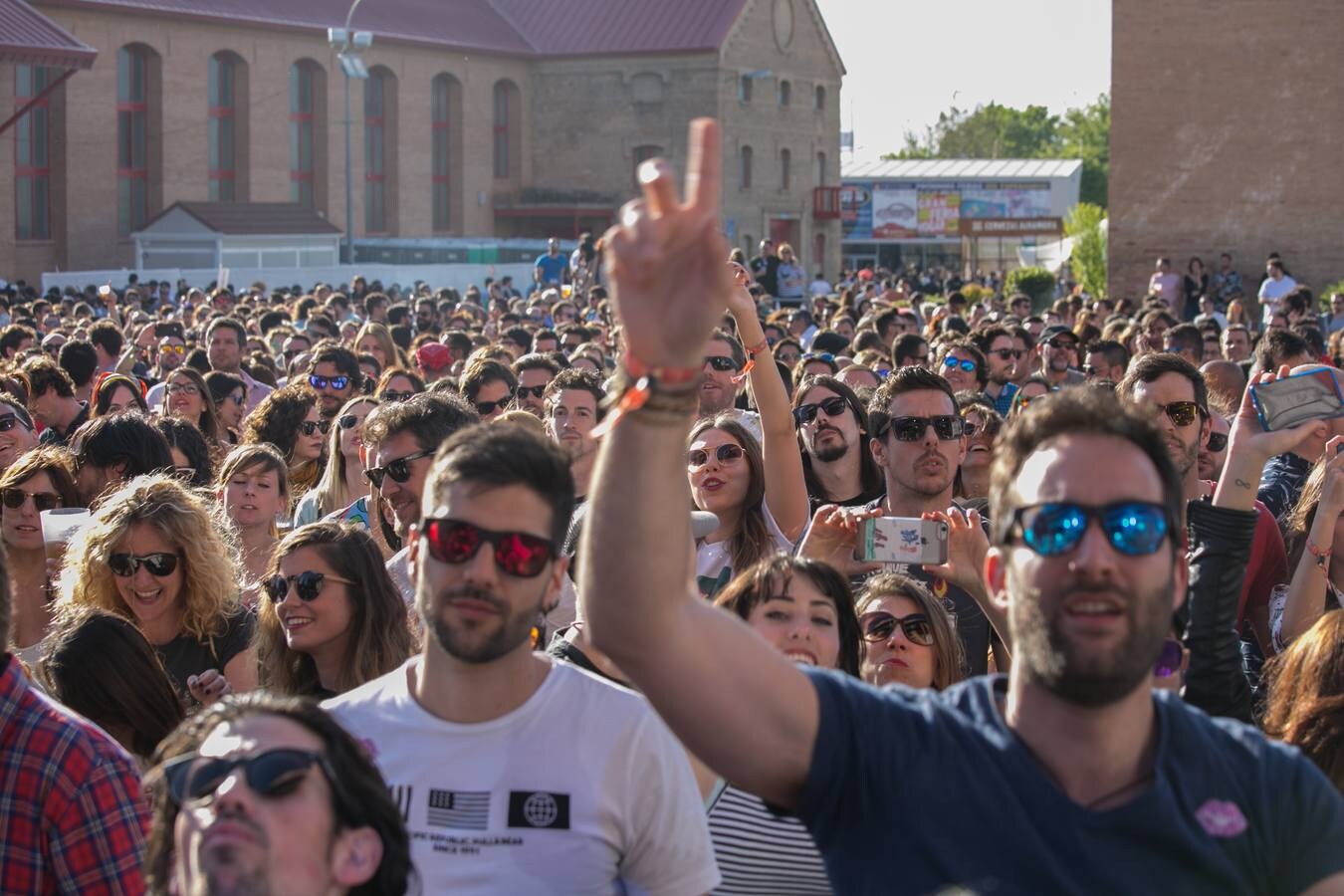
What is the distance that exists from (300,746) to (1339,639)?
2614 mm

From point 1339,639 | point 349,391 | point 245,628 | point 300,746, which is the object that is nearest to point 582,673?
point 300,746

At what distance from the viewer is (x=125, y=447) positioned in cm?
762

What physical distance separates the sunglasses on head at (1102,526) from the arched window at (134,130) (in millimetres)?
50893

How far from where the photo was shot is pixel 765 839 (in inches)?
158

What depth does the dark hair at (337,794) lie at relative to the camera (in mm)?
2900

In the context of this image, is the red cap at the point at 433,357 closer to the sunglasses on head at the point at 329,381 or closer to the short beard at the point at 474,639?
the sunglasses on head at the point at 329,381

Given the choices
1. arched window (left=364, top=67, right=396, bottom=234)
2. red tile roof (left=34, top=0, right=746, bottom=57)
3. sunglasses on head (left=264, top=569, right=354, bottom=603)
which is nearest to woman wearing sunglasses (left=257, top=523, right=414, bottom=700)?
sunglasses on head (left=264, top=569, right=354, bottom=603)

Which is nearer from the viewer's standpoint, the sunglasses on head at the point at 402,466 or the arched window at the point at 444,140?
the sunglasses on head at the point at 402,466

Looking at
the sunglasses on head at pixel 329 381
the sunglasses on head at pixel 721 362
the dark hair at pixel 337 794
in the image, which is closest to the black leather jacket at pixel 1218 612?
the dark hair at pixel 337 794

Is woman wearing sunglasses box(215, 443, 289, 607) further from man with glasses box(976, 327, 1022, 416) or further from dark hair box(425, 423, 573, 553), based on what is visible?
man with glasses box(976, 327, 1022, 416)

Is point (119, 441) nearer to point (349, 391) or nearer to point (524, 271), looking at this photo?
point (349, 391)

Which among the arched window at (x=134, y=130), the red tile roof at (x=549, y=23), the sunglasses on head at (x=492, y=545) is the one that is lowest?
the sunglasses on head at (x=492, y=545)

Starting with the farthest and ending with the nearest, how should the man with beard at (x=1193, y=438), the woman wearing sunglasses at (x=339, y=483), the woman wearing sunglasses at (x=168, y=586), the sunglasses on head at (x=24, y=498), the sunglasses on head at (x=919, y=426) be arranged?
the woman wearing sunglasses at (x=339, y=483)
the sunglasses on head at (x=24, y=498)
the sunglasses on head at (x=919, y=426)
the man with beard at (x=1193, y=438)
the woman wearing sunglasses at (x=168, y=586)

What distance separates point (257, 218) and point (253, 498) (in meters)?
44.1
